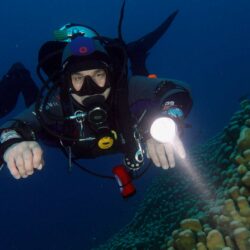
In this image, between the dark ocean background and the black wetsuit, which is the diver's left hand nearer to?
the black wetsuit

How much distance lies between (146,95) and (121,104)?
0.39 metres

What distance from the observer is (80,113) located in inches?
151

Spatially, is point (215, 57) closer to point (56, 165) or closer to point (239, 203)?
point (56, 165)

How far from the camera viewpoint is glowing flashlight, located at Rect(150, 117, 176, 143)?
2.79m

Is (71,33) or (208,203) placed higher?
(71,33)

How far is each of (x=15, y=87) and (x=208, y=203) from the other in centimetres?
421

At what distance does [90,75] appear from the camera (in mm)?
3930

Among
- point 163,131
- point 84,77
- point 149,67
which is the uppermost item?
point 149,67

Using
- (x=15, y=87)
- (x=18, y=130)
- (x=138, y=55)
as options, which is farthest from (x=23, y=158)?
(x=138, y=55)

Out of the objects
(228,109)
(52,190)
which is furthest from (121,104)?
(228,109)

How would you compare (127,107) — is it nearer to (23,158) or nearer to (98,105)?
(98,105)

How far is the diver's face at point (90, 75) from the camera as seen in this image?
12.8 feet

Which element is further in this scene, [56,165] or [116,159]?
[56,165]

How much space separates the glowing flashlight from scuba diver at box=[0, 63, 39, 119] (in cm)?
403
